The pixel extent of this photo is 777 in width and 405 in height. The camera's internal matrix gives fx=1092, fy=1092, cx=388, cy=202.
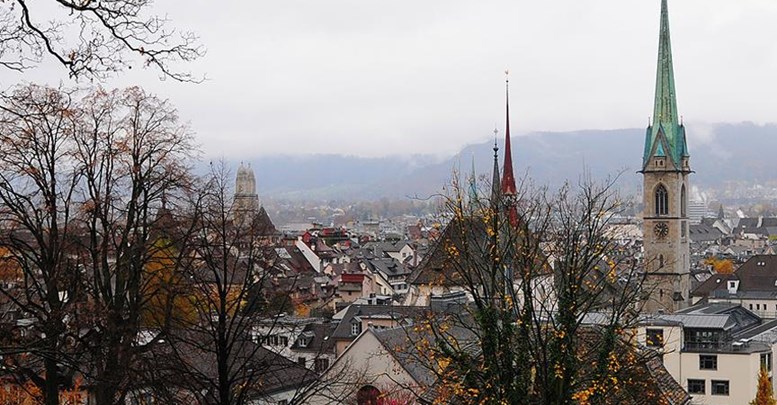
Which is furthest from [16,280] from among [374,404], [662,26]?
[662,26]

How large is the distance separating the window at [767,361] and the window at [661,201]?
39.5 m

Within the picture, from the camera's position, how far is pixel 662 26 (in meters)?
86.1

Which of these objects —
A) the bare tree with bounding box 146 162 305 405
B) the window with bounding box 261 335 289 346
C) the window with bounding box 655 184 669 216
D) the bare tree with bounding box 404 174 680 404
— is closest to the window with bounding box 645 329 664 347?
the bare tree with bounding box 404 174 680 404

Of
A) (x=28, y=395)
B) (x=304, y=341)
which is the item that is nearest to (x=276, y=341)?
(x=304, y=341)

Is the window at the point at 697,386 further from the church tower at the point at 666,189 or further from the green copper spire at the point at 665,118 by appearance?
the green copper spire at the point at 665,118

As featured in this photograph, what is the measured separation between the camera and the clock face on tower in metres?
82.5

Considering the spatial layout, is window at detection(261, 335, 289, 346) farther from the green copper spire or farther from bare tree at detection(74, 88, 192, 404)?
the green copper spire

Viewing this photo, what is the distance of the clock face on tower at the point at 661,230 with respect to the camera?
82500 mm

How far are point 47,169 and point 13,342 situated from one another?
436cm

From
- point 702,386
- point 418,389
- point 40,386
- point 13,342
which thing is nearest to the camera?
point 13,342

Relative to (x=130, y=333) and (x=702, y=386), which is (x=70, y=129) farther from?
(x=702, y=386)

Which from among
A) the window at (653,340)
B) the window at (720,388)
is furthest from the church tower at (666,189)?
the window at (653,340)

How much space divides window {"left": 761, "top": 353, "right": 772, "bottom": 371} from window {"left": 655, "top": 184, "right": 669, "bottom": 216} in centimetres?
3948

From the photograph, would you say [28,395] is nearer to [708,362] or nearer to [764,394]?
[764,394]
